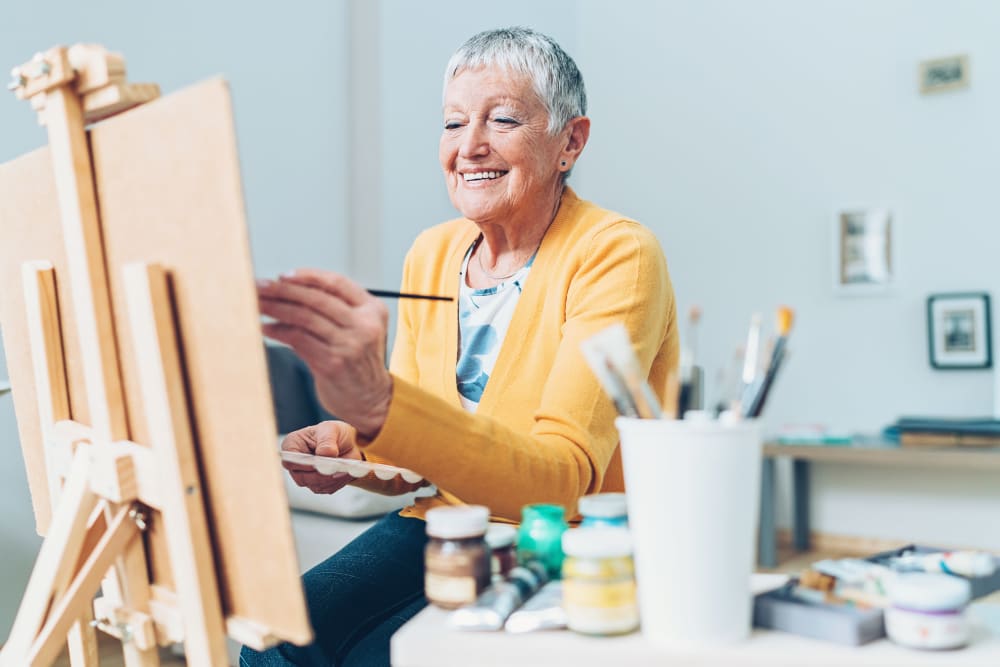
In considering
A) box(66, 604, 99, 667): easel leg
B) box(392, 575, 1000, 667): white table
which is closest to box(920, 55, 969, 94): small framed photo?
box(392, 575, 1000, 667): white table

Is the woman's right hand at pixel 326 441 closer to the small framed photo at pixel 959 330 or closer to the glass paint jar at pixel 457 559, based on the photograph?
the glass paint jar at pixel 457 559

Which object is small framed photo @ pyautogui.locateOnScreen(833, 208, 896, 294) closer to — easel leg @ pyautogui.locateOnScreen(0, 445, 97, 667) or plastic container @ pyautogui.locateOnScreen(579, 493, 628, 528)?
plastic container @ pyautogui.locateOnScreen(579, 493, 628, 528)

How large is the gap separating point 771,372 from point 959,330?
133 inches

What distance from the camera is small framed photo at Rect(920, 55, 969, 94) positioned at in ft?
12.1

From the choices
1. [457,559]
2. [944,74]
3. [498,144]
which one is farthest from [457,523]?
[944,74]

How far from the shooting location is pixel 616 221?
1235 millimetres

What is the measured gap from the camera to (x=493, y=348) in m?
1.28

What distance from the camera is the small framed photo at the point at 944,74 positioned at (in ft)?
12.1

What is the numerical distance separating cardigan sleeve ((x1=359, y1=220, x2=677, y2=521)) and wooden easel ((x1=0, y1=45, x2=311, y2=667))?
18cm

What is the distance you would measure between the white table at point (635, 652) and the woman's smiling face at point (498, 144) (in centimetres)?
73

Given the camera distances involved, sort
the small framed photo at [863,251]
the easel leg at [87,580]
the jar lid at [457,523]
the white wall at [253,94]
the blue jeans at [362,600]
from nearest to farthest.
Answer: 1. the jar lid at [457,523]
2. the easel leg at [87,580]
3. the blue jeans at [362,600]
4. the white wall at [253,94]
5. the small framed photo at [863,251]

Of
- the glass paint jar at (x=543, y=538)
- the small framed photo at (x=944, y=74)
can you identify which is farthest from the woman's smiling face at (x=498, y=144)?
the small framed photo at (x=944, y=74)

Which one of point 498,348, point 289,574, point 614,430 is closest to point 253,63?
point 498,348

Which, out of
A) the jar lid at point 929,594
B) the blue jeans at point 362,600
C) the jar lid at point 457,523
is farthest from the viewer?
the blue jeans at point 362,600
